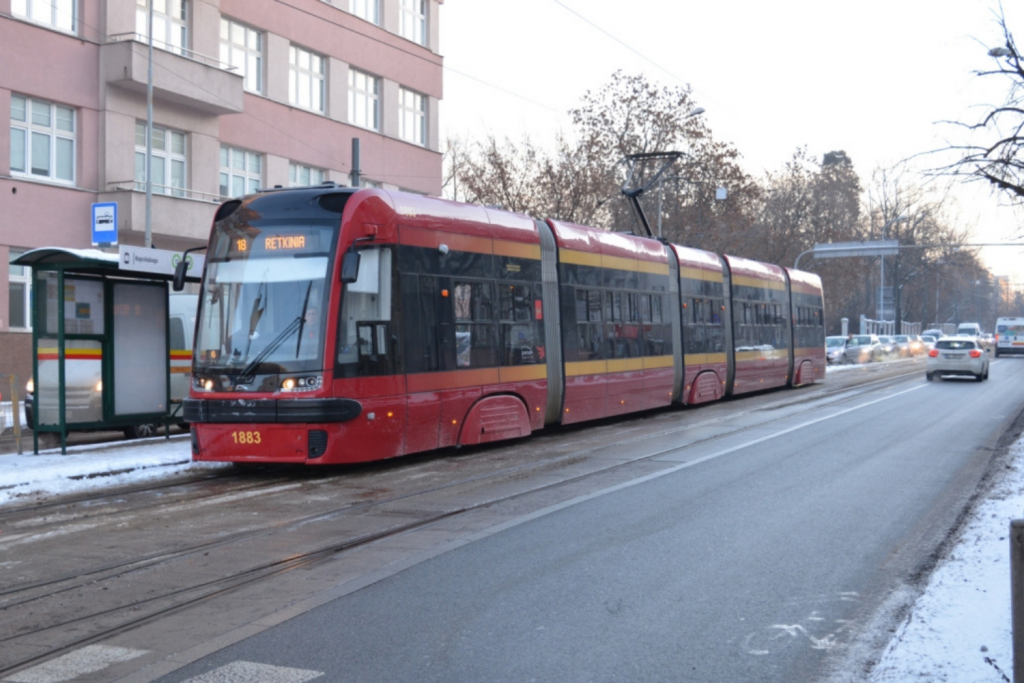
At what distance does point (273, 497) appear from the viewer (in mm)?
10305

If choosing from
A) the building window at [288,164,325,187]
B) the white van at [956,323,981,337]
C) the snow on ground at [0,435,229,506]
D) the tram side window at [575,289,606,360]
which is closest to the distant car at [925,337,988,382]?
the tram side window at [575,289,606,360]

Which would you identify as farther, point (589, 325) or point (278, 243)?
point (589, 325)

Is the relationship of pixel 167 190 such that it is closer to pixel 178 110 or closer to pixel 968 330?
pixel 178 110

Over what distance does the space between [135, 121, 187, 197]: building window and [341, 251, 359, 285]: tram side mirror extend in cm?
1691

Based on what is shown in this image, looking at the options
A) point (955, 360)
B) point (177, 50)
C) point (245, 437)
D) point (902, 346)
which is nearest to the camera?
point (245, 437)

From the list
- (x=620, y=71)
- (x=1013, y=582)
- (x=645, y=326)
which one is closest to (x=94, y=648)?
(x=1013, y=582)

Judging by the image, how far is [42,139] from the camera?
2469 cm

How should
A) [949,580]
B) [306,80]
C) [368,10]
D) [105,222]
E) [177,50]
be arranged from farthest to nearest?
[368,10] < [306,80] < [177,50] < [105,222] < [949,580]

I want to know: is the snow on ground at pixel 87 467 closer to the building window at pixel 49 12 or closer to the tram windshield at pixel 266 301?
the tram windshield at pixel 266 301

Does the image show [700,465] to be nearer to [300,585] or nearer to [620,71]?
[300,585]

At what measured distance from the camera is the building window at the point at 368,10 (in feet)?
113

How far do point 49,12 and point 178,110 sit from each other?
398cm

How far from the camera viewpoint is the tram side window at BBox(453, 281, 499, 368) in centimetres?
1336

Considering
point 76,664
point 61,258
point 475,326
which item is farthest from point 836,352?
point 76,664
